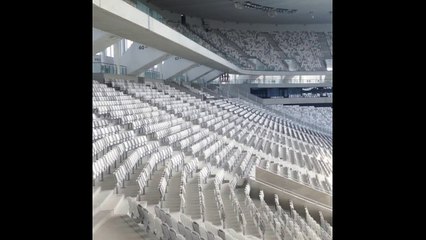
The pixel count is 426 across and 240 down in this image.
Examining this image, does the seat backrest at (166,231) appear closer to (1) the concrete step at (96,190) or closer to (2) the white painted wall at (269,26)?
(1) the concrete step at (96,190)

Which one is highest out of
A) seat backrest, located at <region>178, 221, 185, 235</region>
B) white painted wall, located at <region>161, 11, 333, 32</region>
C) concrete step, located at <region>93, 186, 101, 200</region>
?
white painted wall, located at <region>161, 11, 333, 32</region>

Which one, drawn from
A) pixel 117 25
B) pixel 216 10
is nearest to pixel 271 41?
pixel 216 10

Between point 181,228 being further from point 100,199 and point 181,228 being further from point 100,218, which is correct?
point 100,199

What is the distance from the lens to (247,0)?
26.8 metres

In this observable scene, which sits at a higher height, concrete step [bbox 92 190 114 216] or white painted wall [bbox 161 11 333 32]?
white painted wall [bbox 161 11 333 32]

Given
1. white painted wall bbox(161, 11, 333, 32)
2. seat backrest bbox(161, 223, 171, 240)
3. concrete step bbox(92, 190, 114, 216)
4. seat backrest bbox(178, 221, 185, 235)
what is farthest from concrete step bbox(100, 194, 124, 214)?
white painted wall bbox(161, 11, 333, 32)

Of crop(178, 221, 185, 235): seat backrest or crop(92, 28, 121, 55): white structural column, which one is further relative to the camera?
crop(92, 28, 121, 55): white structural column

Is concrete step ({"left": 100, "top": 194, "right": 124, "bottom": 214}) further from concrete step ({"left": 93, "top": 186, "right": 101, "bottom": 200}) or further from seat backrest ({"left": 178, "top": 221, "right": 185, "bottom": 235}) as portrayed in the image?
seat backrest ({"left": 178, "top": 221, "right": 185, "bottom": 235})

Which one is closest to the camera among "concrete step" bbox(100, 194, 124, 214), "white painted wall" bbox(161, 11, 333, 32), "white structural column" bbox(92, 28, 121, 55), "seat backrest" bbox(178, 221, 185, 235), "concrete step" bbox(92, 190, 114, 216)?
"seat backrest" bbox(178, 221, 185, 235)
